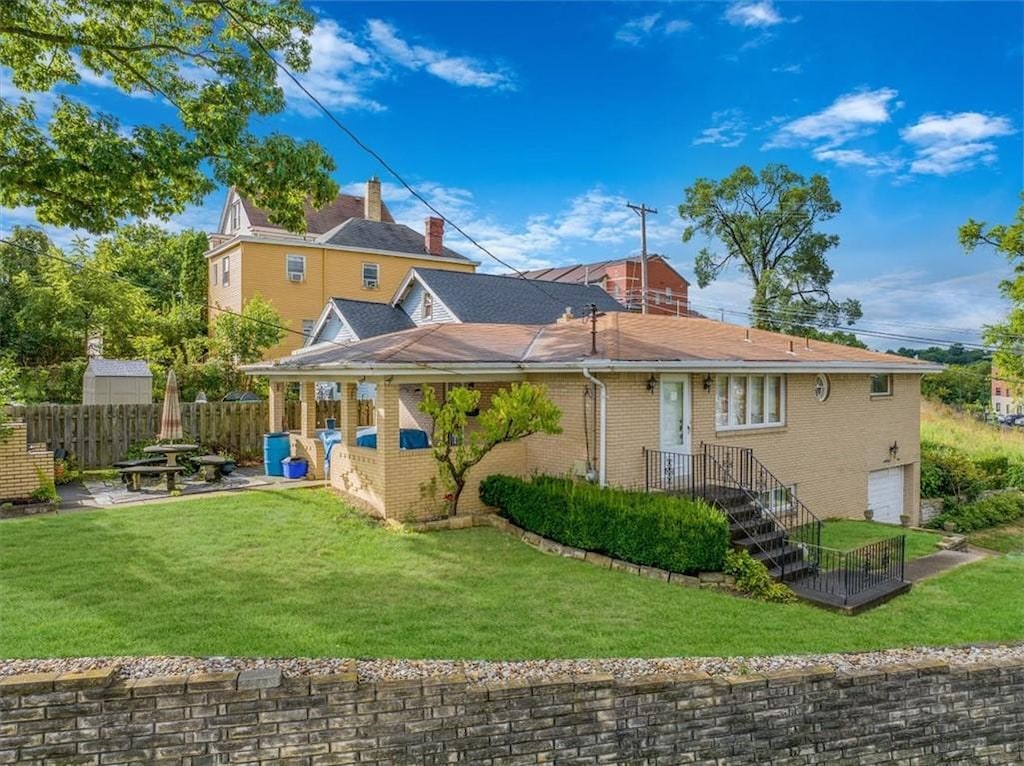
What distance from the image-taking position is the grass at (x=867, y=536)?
12.0 m

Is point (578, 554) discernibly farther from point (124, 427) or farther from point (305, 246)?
point (305, 246)

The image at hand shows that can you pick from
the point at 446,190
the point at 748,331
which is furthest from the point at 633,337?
the point at 446,190

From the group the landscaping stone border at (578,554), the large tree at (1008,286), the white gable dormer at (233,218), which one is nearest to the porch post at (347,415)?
the landscaping stone border at (578,554)

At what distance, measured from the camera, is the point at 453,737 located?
18.0ft

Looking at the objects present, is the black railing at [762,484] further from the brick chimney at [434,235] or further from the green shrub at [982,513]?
the brick chimney at [434,235]

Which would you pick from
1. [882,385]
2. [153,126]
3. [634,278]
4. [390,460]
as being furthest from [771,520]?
[634,278]

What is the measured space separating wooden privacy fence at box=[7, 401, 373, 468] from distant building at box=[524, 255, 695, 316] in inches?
1141

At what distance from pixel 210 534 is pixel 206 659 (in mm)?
4667

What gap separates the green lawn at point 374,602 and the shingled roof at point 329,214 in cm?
2149

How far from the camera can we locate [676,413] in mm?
12391

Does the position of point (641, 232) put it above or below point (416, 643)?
above

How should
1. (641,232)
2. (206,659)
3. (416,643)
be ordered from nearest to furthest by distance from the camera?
(206,659) → (416,643) → (641,232)

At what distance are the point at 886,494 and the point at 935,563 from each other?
22.4ft

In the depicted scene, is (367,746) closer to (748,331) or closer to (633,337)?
(633,337)
